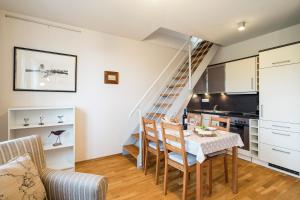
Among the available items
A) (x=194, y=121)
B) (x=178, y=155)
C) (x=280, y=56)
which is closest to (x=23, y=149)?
(x=178, y=155)

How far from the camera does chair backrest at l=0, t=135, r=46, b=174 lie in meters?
1.21

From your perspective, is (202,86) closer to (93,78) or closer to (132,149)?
(132,149)

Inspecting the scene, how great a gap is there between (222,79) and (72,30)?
11.1ft

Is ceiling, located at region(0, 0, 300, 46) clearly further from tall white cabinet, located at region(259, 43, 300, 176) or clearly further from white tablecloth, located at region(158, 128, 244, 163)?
white tablecloth, located at region(158, 128, 244, 163)

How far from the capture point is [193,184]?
7.40 ft

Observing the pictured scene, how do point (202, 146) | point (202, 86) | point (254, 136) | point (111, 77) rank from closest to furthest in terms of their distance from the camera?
1. point (202, 146)
2. point (254, 136)
3. point (111, 77)
4. point (202, 86)

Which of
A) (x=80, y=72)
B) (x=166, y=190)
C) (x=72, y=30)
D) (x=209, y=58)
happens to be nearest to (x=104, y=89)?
(x=80, y=72)

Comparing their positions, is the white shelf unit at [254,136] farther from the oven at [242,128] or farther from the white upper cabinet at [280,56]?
the white upper cabinet at [280,56]

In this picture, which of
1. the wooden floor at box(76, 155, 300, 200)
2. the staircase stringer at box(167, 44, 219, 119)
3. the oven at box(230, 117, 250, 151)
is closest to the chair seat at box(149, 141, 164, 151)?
the wooden floor at box(76, 155, 300, 200)

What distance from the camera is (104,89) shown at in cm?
326

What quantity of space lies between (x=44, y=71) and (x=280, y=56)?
3.96 m

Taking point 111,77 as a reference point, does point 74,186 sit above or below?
below

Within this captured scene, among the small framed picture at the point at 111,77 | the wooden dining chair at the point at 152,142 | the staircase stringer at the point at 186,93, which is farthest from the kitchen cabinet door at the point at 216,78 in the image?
the small framed picture at the point at 111,77

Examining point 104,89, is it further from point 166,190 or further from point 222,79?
point 222,79
